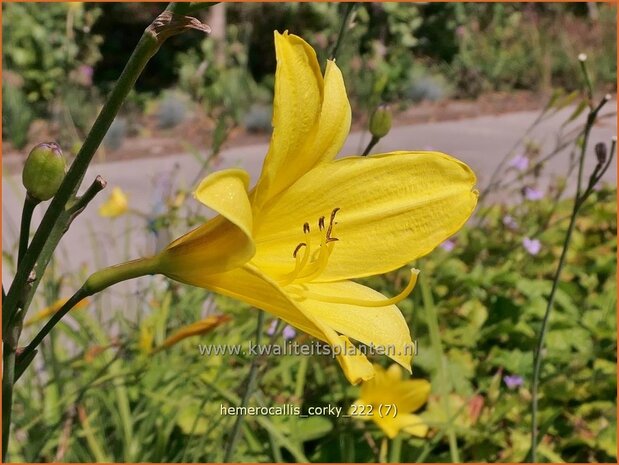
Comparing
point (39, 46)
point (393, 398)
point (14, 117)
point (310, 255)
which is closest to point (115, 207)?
point (393, 398)

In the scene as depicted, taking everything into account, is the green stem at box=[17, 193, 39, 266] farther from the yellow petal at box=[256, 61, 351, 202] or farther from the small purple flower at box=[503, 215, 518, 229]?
the small purple flower at box=[503, 215, 518, 229]

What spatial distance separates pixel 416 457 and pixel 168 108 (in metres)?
3.49

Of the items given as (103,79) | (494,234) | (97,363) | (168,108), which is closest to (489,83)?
(168,108)

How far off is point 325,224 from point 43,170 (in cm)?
24

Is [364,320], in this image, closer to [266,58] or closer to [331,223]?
[331,223]

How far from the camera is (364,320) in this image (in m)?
0.56

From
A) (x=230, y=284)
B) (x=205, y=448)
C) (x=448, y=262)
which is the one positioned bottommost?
(x=205, y=448)

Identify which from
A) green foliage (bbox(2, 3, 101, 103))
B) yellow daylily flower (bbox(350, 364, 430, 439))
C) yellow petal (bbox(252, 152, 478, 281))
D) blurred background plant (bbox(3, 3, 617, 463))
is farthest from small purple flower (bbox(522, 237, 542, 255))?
green foliage (bbox(2, 3, 101, 103))

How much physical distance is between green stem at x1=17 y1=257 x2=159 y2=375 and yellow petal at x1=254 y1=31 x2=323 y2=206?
10 centimetres

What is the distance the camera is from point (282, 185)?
54 centimetres

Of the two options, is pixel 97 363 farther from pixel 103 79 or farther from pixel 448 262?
pixel 103 79

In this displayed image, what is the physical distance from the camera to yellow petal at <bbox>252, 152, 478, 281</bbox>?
57 centimetres

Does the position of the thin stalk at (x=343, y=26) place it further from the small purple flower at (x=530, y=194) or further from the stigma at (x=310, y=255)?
the small purple flower at (x=530, y=194)

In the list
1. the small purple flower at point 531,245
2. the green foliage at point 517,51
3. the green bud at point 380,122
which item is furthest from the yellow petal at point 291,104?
the green foliage at point 517,51
